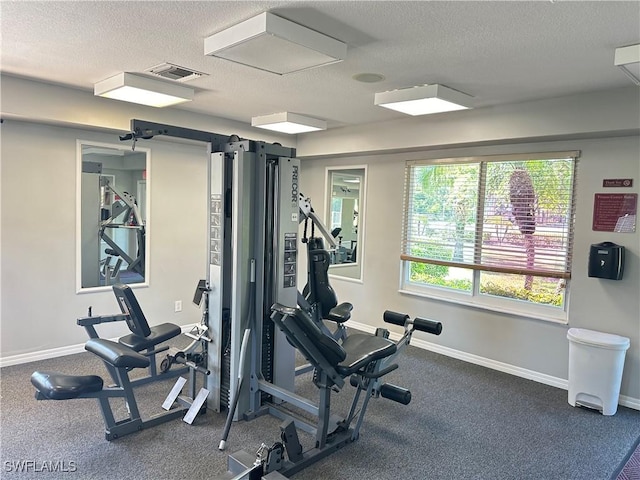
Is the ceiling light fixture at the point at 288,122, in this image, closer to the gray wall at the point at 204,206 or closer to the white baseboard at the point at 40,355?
the gray wall at the point at 204,206

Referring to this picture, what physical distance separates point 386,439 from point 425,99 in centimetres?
245

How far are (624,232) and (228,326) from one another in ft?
10.3

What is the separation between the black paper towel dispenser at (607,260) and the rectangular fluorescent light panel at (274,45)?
2.58m

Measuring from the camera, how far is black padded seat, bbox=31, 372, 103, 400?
2361 mm

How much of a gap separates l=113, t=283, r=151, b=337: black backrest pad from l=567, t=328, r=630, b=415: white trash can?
3.23 meters

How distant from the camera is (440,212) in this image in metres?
4.73

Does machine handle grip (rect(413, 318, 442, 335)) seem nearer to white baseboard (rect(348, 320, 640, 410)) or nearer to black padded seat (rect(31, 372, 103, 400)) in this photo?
white baseboard (rect(348, 320, 640, 410))

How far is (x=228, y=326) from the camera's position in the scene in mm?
3188

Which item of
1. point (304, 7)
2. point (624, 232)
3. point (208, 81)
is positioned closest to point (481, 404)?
point (624, 232)

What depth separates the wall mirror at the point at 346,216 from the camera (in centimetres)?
553

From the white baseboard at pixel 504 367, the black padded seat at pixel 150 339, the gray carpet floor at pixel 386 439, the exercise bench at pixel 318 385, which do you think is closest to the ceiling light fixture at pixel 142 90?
the black padded seat at pixel 150 339

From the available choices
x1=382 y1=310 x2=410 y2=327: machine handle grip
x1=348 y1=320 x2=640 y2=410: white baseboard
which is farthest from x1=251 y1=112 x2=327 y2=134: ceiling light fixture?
x1=348 y1=320 x2=640 y2=410: white baseboard

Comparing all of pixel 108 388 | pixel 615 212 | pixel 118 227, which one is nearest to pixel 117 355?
pixel 108 388

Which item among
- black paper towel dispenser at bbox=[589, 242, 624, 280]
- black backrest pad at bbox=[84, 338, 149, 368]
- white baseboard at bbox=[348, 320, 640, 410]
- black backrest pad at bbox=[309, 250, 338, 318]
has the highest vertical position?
black paper towel dispenser at bbox=[589, 242, 624, 280]
